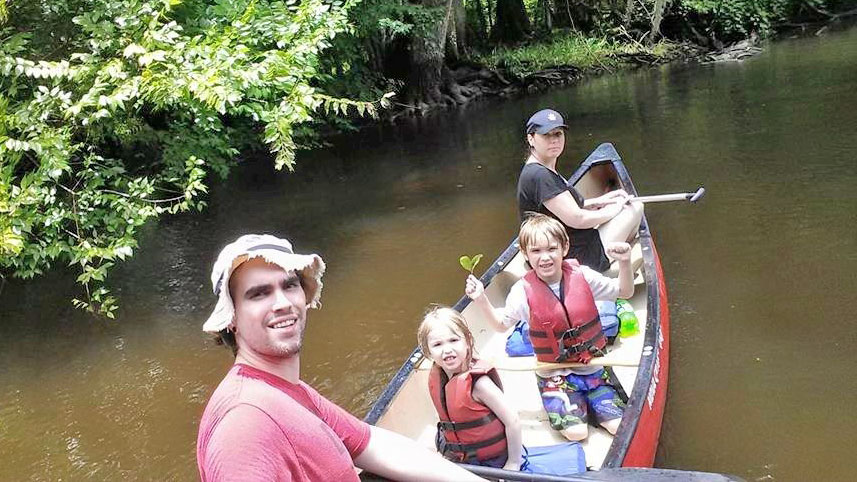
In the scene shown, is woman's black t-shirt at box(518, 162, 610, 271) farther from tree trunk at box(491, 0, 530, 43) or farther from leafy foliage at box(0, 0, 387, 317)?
tree trunk at box(491, 0, 530, 43)

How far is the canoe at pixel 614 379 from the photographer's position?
3373 millimetres

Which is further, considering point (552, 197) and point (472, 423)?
point (552, 197)

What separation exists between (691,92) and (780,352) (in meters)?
11.7

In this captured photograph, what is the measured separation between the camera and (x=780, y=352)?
4.75 metres

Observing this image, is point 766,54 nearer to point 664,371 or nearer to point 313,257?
point 664,371

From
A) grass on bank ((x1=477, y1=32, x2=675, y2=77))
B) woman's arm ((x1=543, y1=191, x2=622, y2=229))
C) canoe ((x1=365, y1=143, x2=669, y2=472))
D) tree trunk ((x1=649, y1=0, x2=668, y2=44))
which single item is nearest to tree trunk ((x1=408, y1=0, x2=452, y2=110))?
grass on bank ((x1=477, y1=32, x2=675, y2=77))

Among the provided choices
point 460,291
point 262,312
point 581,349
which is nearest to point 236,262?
point 262,312

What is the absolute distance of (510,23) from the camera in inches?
1003

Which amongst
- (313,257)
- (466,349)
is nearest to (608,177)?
(466,349)

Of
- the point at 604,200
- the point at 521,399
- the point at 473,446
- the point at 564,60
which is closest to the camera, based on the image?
the point at 473,446

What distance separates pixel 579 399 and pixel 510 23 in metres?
23.5

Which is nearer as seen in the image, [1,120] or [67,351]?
[1,120]

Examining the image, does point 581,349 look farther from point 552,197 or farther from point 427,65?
point 427,65

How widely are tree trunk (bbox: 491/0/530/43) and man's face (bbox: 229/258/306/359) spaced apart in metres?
24.5
